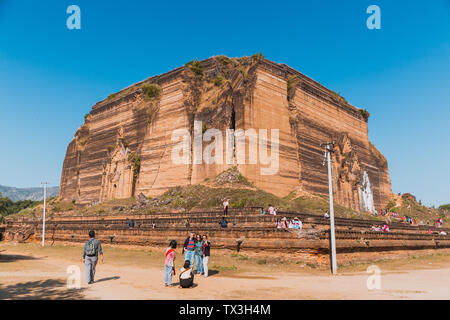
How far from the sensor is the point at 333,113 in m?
49.7

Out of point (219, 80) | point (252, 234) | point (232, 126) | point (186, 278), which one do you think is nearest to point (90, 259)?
point (186, 278)

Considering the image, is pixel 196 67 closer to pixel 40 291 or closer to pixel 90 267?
pixel 90 267

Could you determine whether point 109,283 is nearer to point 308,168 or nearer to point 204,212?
point 204,212

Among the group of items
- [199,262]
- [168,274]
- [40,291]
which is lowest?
[40,291]

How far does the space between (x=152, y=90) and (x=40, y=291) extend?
1552 inches

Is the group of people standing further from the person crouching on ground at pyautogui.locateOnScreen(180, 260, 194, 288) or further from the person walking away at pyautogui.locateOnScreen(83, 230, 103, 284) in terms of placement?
the person walking away at pyautogui.locateOnScreen(83, 230, 103, 284)

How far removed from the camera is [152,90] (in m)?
46.6

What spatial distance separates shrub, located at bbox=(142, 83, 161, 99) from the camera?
152 ft

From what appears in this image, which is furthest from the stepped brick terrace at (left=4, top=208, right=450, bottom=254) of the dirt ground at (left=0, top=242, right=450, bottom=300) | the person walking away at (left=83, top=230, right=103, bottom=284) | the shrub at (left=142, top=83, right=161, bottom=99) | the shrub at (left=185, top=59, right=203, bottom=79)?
the shrub at (left=185, top=59, right=203, bottom=79)

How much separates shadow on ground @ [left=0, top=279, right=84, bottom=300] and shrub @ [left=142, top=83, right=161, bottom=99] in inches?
1487

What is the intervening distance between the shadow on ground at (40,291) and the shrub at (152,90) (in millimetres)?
37757

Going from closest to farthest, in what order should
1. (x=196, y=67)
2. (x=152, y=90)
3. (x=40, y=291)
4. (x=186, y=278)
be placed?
(x=40, y=291), (x=186, y=278), (x=196, y=67), (x=152, y=90)
